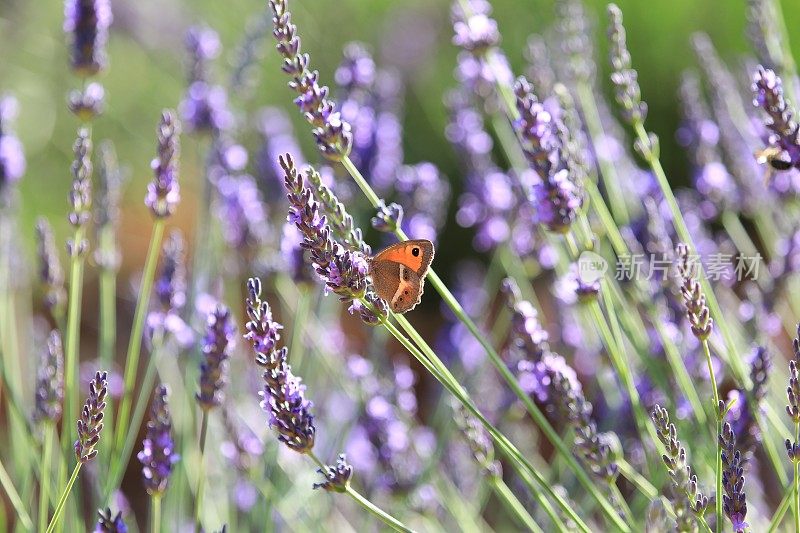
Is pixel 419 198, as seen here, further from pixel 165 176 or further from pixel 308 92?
pixel 308 92

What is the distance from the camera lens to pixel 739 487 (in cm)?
87

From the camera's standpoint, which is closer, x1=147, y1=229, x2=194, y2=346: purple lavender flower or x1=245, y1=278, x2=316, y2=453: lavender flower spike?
x1=245, y1=278, x2=316, y2=453: lavender flower spike

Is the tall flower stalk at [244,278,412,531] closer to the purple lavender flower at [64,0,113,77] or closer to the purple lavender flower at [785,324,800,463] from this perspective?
the purple lavender flower at [785,324,800,463]

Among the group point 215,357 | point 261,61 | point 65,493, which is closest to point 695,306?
point 215,357

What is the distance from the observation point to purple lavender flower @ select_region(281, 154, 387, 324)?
2.86 ft

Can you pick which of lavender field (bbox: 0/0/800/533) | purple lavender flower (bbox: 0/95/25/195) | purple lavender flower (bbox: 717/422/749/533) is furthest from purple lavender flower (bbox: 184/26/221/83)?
purple lavender flower (bbox: 717/422/749/533)

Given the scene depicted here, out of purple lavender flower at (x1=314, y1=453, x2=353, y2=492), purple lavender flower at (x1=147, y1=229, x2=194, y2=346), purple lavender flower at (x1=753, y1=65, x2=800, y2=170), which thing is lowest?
purple lavender flower at (x1=147, y1=229, x2=194, y2=346)

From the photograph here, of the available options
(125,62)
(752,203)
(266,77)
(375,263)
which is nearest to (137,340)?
(375,263)

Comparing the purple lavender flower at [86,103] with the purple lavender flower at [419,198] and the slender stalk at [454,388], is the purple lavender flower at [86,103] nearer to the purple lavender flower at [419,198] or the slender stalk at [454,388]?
the purple lavender flower at [419,198]

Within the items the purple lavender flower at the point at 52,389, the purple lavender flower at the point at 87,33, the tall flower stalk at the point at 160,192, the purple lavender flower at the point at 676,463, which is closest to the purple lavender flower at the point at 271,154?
the purple lavender flower at the point at 87,33

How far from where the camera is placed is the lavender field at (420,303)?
961mm

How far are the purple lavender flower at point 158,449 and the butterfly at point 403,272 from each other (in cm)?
28

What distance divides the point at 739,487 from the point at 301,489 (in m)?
0.94

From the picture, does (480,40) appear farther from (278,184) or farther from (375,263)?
(278,184)
